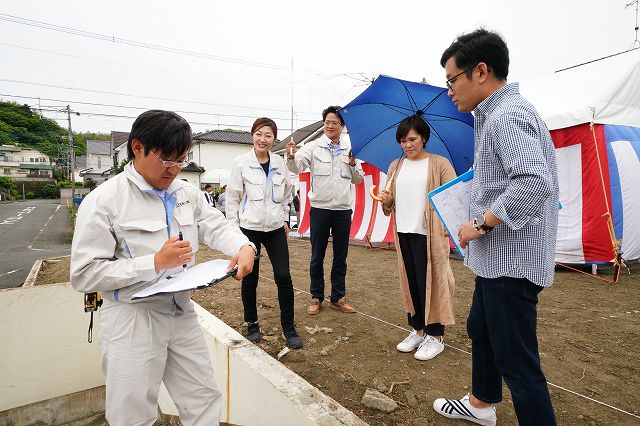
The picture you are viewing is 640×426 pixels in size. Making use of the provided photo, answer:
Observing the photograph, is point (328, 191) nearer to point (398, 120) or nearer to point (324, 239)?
point (324, 239)

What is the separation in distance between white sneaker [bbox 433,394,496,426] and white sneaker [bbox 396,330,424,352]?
765 millimetres

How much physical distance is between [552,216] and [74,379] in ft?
14.6

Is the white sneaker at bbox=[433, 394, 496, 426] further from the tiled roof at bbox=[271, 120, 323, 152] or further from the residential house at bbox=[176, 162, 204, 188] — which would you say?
the residential house at bbox=[176, 162, 204, 188]

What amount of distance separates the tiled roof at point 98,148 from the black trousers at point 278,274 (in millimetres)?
59960

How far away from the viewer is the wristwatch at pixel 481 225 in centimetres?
147

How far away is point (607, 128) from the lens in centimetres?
524

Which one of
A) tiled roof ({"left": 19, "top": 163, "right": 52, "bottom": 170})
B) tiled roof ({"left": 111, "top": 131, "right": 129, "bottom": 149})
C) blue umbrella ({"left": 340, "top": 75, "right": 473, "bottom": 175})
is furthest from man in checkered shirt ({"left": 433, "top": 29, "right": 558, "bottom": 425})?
tiled roof ({"left": 19, "top": 163, "right": 52, "bottom": 170})

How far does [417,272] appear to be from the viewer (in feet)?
9.09

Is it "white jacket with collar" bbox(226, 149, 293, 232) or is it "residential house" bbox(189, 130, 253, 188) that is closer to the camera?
"white jacket with collar" bbox(226, 149, 293, 232)

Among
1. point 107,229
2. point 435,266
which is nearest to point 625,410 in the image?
point 435,266

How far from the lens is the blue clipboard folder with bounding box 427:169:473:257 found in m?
1.83

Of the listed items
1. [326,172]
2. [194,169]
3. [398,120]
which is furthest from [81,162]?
[398,120]

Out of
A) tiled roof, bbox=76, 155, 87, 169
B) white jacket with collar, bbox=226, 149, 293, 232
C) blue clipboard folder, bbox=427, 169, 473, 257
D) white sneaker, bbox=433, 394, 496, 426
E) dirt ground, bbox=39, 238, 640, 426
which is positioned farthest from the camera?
tiled roof, bbox=76, 155, 87, 169

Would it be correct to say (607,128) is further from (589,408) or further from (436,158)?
(589,408)
